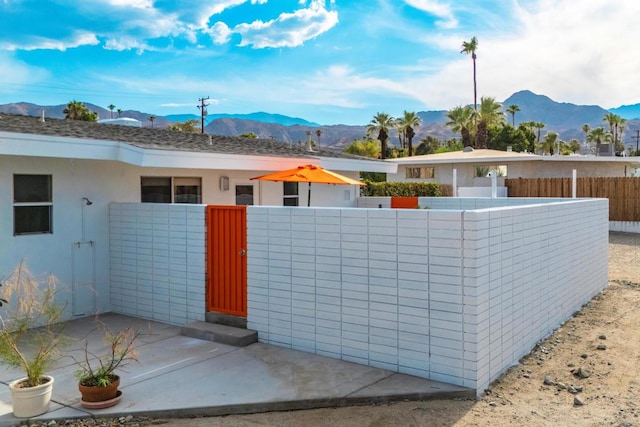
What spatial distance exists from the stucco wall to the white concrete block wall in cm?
117

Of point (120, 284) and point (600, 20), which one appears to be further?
point (600, 20)

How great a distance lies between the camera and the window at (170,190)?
10.2 m

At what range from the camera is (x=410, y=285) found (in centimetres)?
594

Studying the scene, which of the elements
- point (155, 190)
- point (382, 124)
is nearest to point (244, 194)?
point (155, 190)

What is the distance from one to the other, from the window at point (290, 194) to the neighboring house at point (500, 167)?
14577mm

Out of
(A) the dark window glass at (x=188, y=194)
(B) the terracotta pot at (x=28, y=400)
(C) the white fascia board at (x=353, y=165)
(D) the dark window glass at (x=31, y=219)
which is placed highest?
(C) the white fascia board at (x=353, y=165)

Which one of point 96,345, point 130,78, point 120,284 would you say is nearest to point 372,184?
point 120,284

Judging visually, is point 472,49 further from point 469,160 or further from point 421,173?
point 469,160

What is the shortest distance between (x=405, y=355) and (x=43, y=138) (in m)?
6.07

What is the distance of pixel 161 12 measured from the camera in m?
17.5

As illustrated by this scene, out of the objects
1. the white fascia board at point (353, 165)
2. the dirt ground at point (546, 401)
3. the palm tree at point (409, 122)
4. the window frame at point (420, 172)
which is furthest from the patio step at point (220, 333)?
the palm tree at point (409, 122)

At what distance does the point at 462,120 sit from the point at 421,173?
16375mm

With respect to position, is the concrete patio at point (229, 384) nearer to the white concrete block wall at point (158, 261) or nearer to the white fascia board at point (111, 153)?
the white concrete block wall at point (158, 261)

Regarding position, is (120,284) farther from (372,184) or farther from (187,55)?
(187,55)
